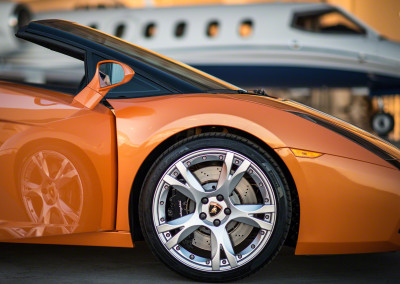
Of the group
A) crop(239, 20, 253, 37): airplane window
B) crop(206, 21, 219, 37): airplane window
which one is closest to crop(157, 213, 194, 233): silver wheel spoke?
crop(239, 20, 253, 37): airplane window

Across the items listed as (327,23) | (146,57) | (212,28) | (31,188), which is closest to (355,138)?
(146,57)

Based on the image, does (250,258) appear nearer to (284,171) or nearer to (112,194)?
(284,171)

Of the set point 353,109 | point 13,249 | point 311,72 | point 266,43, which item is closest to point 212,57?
point 266,43

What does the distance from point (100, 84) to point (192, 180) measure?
617 mm

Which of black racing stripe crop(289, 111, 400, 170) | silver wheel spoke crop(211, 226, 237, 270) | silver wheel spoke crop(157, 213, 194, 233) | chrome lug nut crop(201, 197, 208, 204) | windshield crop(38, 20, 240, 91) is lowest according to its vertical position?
silver wheel spoke crop(211, 226, 237, 270)

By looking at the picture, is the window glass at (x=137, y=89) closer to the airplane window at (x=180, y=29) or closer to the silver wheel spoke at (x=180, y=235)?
the silver wheel spoke at (x=180, y=235)

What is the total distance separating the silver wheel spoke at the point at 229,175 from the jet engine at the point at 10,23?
12.3 meters

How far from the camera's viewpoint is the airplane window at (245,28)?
550 inches

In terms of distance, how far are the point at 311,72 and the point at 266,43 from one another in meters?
1.19

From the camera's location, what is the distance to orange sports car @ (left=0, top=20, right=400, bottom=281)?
109 inches

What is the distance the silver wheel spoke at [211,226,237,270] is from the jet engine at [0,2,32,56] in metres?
12.4

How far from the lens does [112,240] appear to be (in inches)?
114

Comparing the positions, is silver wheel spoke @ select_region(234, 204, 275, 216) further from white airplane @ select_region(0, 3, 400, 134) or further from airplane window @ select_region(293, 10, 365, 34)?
airplane window @ select_region(293, 10, 365, 34)

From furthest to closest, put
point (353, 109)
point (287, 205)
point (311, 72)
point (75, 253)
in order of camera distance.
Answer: point (353, 109) < point (311, 72) < point (75, 253) < point (287, 205)
